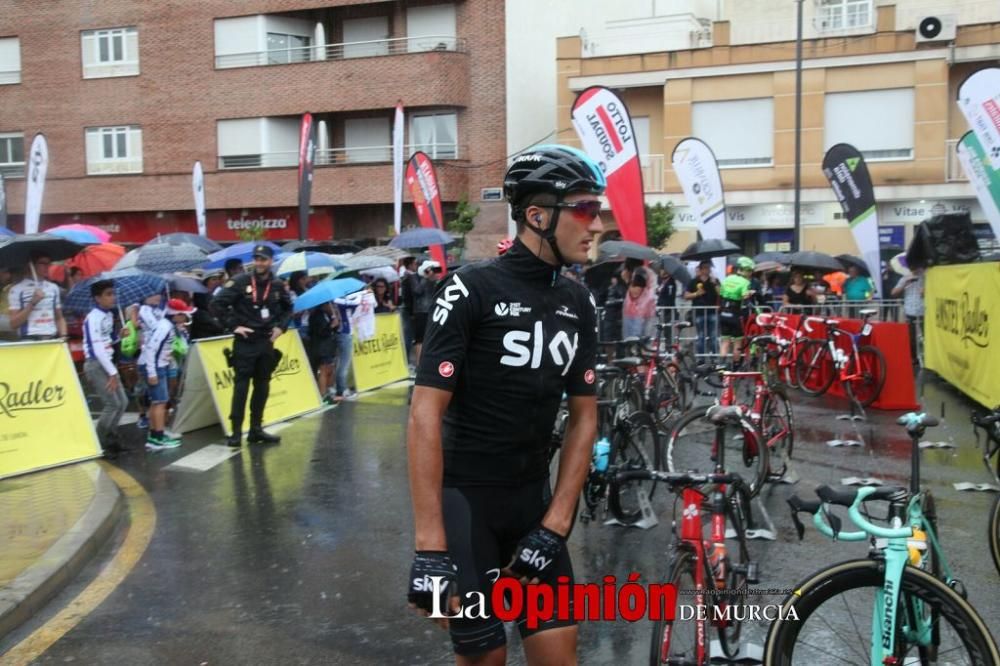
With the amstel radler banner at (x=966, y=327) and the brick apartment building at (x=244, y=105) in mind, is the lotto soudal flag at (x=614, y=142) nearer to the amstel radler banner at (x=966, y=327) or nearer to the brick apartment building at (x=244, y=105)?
the amstel radler banner at (x=966, y=327)

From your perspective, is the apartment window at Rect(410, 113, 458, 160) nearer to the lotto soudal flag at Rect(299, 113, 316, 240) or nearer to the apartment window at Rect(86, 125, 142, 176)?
the lotto soudal flag at Rect(299, 113, 316, 240)

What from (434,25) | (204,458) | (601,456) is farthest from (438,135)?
(601,456)

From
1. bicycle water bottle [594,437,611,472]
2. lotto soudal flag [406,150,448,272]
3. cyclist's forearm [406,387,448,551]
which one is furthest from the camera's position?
lotto soudal flag [406,150,448,272]

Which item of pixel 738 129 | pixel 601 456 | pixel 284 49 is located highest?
pixel 284 49

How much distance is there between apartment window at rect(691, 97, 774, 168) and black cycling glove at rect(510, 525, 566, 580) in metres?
31.1

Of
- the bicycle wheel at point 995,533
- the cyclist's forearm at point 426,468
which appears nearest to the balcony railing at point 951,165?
the bicycle wheel at point 995,533

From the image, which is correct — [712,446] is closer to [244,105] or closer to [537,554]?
[537,554]

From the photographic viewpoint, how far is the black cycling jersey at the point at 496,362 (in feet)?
9.89

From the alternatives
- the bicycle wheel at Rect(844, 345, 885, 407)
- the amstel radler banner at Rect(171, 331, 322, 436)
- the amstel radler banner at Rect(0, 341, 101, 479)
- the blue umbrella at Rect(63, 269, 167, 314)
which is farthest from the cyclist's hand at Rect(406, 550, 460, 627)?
the bicycle wheel at Rect(844, 345, 885, 407)

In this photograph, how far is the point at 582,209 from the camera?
313 cm

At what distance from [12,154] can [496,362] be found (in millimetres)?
44579

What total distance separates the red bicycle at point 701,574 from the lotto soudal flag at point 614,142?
1001 centimetres

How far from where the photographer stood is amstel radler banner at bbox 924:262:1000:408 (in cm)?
1139

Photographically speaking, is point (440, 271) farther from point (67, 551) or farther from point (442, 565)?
point (442, 565)
